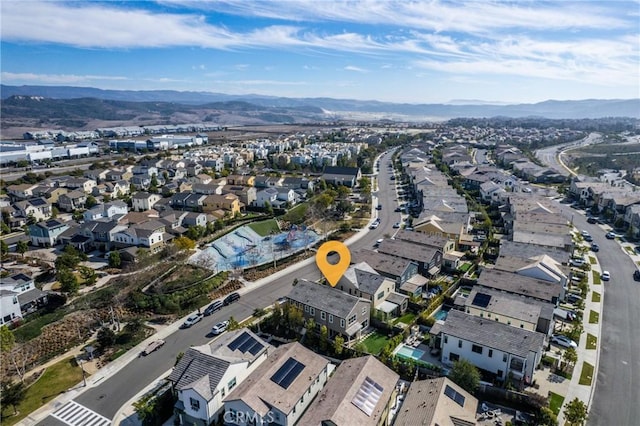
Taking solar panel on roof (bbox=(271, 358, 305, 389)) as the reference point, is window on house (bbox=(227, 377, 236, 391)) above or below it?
below

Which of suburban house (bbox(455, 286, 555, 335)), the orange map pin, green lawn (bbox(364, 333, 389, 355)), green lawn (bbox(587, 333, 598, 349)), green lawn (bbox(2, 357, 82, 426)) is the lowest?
green lawn (bbox(2, 357, 82, 426))

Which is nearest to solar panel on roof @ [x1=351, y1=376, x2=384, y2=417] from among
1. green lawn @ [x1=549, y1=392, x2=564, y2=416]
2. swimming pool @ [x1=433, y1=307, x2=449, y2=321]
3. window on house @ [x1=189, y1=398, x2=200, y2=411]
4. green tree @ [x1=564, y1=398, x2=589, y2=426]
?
window on house @ [x1=189, y1=398, x2=200, y2=411]

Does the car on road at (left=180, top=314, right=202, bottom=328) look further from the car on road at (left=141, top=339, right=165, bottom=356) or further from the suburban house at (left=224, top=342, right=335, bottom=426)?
the suburban house at (left=224, top=342, right=335, bottom=426)

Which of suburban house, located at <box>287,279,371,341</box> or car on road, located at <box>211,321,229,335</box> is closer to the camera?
suburban house, located at <box>287,279,371,341</box>

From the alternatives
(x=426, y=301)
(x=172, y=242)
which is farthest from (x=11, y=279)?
(x=426, y=301)

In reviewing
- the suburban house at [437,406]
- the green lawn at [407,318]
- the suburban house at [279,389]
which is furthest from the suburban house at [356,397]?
the green lawn at [407,318]

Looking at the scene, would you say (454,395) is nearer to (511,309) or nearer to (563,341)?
(511,309)
